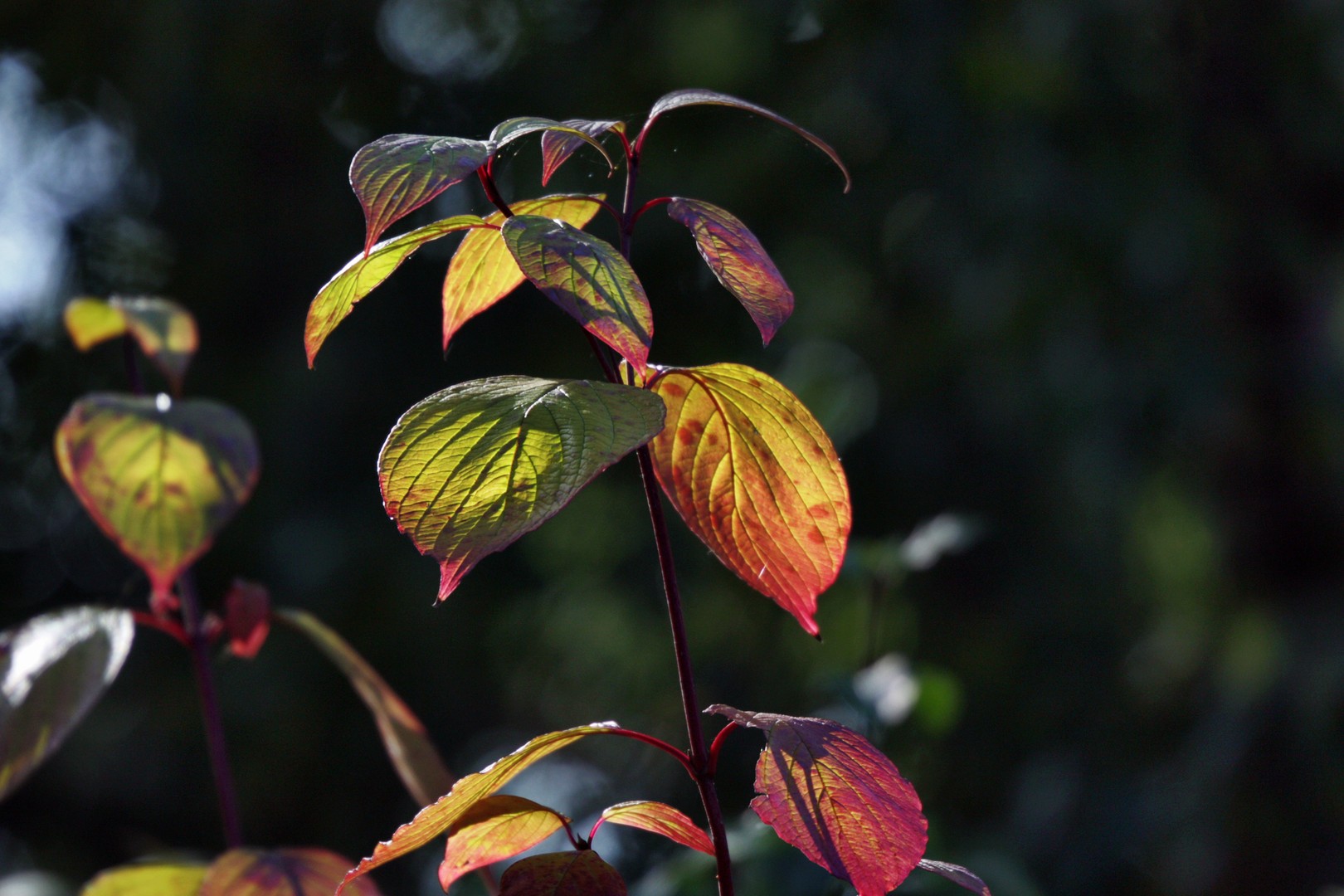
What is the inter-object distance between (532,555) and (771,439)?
6.60 feet

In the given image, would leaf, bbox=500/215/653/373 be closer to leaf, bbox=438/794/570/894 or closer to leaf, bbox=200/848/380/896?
leaf, bbox=438/794/570/894

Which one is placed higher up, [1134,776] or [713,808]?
[713,808]

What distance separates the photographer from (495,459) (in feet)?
0.70

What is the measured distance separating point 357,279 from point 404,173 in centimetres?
4

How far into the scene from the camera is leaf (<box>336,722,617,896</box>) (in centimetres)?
24

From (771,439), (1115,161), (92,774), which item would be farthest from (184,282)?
(771,439)

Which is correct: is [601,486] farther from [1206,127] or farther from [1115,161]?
[1206,127]

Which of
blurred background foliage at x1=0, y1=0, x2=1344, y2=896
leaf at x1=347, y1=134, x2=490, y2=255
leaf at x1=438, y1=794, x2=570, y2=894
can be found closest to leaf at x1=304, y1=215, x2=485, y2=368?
leaf at x1=347, y1=134, x2=490, y2=255

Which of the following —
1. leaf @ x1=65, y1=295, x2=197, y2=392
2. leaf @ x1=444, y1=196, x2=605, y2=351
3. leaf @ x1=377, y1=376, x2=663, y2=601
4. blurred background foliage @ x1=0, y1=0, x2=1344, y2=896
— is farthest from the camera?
blurred background foliage @ x1=0, y1=0, x2=1344, y2=896

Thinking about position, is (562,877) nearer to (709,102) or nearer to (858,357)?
(709,102)

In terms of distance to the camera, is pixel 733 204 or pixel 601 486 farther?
pixel 601 486

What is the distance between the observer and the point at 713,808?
243 mm

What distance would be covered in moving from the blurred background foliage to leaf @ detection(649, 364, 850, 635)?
1506 millimetres

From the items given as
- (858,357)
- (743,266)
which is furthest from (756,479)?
(858,357)
